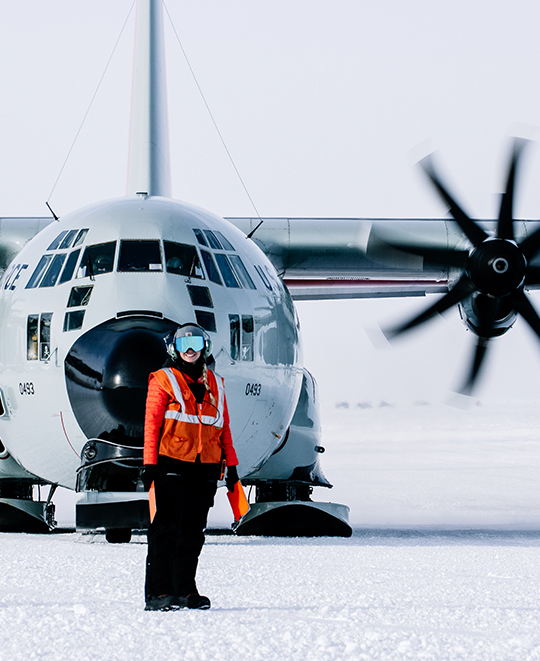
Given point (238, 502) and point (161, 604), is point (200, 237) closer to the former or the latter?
point (238, 502)

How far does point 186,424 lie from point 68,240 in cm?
460

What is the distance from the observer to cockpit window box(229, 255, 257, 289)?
29.3 ft

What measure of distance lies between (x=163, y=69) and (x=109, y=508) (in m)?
10.7

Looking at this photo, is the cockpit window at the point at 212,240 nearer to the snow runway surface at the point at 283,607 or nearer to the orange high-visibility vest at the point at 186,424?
the snow runway surface at the point at 283,607

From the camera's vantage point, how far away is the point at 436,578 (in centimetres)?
578

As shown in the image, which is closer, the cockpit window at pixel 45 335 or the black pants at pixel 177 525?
the black pants at pixel 177 525

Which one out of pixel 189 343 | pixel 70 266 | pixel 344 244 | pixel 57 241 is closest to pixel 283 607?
pixel 189 343

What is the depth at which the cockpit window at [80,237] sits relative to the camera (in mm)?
8762

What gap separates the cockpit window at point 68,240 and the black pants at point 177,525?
15.0ft

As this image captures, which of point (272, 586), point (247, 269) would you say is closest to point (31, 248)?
point (247, 269)

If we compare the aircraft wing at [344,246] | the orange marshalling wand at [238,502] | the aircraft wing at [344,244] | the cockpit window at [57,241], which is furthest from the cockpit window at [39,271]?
the aircraft wing at [344,246]

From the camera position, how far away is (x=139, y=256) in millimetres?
8430

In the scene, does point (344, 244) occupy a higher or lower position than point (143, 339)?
higher

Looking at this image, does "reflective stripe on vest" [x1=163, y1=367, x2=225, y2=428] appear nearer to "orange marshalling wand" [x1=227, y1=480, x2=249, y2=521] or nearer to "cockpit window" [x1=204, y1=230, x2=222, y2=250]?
"orange marshalling wand" [x1=227, y1=480, x2=249, y2=521]
